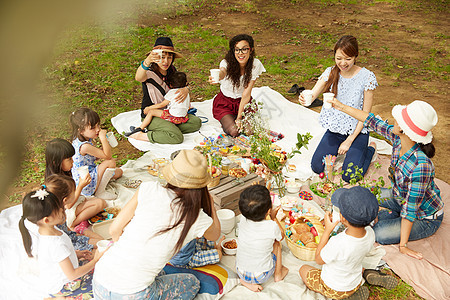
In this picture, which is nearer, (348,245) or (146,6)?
(348,245)

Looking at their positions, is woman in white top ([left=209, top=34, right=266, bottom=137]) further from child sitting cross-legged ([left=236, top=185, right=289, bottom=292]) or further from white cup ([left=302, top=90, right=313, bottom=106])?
child sitting cross-legged ([left=236, top=185, right=289, bottom=292])

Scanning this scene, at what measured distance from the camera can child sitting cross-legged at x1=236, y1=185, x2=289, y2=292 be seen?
2.95 m

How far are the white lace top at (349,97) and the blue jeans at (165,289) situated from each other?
114 inches

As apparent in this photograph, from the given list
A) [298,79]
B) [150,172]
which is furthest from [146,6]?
[150,172]

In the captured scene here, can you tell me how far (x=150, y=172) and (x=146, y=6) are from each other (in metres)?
8.85

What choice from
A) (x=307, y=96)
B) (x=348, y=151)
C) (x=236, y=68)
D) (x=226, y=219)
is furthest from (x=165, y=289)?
(x=236, y=68)

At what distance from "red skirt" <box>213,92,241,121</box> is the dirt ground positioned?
5.11ft

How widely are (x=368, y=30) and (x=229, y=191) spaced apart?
343 inches

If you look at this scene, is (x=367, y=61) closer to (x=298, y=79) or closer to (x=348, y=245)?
(x=298, y=79)

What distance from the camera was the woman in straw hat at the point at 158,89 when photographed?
17.5 feet

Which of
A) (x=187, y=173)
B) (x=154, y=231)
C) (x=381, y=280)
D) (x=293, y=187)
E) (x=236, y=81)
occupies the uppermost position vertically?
(x=187, y=173)

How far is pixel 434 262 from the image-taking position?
3523mm

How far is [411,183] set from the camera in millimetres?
3432

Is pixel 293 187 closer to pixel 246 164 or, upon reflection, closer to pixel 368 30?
pixel 246 164
